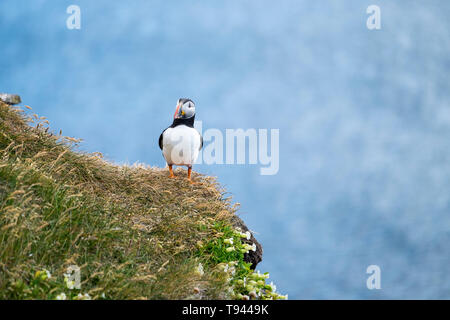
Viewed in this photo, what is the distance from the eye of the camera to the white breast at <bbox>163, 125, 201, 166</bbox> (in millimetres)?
8680

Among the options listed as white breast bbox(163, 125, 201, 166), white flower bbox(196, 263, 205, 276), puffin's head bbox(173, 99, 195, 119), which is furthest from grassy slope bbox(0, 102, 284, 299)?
puffin's head bbox(173, 99, 195, 119)

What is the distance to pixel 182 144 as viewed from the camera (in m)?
8.68

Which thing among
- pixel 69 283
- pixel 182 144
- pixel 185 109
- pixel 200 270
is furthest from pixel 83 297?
pixel 185 109

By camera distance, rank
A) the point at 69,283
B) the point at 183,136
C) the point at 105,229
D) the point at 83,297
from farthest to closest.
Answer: the point at 183,136, the point at 105,229, the point at 69,283, the point at 83,297

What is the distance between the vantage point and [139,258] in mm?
6254

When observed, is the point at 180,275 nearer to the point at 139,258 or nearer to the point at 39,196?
the point at 139,258

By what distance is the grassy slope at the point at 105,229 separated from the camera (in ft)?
17.4

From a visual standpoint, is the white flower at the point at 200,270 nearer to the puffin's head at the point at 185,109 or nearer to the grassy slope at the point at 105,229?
the grassy slope at the point at 105,229

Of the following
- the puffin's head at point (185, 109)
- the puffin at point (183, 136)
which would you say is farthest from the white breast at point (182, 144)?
the puffin's head at point (185, 109)

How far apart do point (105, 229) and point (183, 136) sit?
111 inches

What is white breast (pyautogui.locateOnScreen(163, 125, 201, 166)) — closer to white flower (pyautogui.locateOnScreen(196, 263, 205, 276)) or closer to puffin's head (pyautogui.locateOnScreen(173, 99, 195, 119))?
puffin's head (pyautogui.locateOnScreen(173, 99, 195, 119))

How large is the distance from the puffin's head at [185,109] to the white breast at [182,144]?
0.20 metres

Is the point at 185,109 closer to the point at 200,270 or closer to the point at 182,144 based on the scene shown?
the point at 182,144
